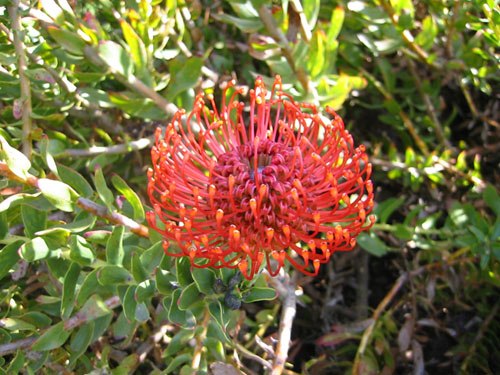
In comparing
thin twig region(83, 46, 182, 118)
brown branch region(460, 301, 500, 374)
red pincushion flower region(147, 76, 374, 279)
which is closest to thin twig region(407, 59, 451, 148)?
brown branch region(460, 301, 500, 374)

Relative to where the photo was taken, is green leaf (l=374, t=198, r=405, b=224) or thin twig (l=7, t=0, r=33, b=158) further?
green leaf (l=374, t=198, r=405, b=224)

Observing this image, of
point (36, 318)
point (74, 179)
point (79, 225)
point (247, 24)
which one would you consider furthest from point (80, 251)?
point (247, 24)

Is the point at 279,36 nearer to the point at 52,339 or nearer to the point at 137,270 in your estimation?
the point at 137,270

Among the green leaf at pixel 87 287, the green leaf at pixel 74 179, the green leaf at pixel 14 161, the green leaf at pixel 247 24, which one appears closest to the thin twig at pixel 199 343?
the green leaf at pixel 87 287

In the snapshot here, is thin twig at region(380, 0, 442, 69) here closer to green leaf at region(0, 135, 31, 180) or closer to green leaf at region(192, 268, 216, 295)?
green leaf at region(192, 268, 216, 295)

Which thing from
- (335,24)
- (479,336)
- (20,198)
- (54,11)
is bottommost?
(479,336)
